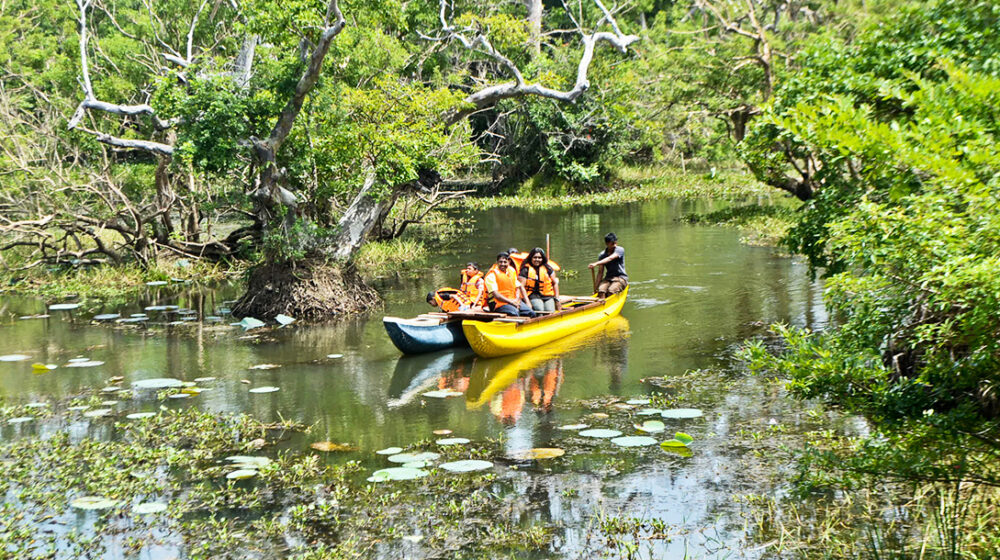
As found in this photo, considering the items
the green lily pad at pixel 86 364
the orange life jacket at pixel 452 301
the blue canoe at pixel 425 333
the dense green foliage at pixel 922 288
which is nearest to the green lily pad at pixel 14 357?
the green lily pad at pixel 86 364

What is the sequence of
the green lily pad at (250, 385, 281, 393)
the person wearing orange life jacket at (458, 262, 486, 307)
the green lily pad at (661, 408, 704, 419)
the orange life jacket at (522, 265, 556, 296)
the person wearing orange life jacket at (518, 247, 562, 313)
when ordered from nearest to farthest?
1. the green lily pad at (661, 408, 704, 419)
2. the green lily pad at (250, 385, 281, 393)
3. the person wearing orange life jacket at (458, 262, 486, 307)
4. the person wearing orange life jacket at (518, 247, 562, 313)
5. the orange life jacket at (522, 265, 556, 296)

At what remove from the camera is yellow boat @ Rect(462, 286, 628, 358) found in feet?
40.1

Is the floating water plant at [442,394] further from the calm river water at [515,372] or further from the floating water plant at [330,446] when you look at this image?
the floating water plant at [330,446]

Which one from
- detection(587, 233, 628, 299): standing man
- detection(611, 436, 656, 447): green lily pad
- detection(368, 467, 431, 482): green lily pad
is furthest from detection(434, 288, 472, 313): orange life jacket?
detection(368, 467, 431, 482): green lily pad

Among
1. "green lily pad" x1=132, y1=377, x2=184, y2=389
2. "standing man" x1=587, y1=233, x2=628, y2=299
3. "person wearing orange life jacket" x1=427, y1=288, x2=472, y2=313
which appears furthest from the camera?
"standing man" x1=587, y1=233, x2=628, y2=299

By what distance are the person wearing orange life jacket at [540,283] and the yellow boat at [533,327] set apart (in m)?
0.33

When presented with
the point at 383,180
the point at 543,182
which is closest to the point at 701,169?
the point at 543,182

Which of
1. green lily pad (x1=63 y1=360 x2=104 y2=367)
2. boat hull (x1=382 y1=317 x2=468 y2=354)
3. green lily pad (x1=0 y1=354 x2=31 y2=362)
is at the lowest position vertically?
green lily pad (x1=63 y1=360 x2=104 y2=367)

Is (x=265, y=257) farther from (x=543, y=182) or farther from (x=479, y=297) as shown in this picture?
(x=543, y=182)

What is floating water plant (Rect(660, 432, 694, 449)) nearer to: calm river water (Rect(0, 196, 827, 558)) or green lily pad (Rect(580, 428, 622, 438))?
calm river water (Rect(0, 196, 827, 558))

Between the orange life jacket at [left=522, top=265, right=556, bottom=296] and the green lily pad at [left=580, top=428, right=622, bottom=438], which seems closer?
the green lily pad at [left=580, top=428, right=622, bottom=438]

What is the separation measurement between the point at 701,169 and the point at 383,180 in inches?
981

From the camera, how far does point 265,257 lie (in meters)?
15.8

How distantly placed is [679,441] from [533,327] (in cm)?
490
